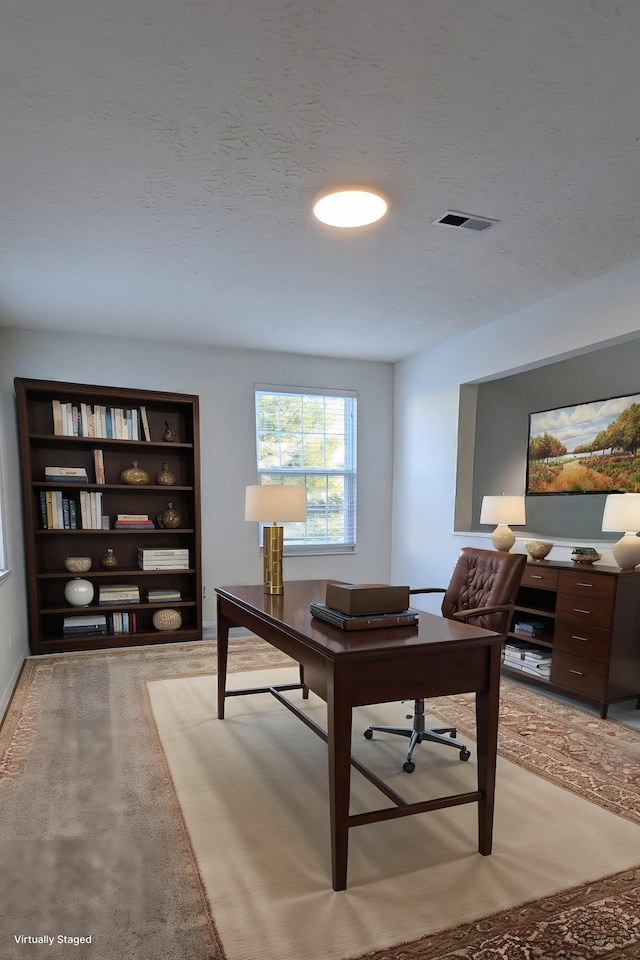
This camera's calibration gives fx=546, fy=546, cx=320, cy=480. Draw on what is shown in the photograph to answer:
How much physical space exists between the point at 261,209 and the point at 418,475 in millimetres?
3344

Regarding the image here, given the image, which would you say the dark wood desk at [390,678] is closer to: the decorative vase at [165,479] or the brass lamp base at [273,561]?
the brass lamp base at [273,561]

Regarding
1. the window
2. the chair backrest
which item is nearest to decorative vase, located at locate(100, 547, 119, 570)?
the window

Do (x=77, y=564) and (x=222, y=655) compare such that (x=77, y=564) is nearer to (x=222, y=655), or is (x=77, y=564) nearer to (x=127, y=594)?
(x=127, y=594)

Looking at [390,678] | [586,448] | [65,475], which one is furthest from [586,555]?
[65,475]

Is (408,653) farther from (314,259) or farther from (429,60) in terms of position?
(314,259)

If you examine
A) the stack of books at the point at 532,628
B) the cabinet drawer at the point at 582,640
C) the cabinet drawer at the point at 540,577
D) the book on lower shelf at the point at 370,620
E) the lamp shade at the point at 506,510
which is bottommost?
the stack of books at the point at 532,628

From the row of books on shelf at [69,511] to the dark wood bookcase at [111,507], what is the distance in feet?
0.06

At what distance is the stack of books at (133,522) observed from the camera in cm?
466

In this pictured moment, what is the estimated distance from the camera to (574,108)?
193 centimetres

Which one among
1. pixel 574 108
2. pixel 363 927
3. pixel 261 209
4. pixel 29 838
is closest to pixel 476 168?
pixel 574 108

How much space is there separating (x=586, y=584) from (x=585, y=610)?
156 mm

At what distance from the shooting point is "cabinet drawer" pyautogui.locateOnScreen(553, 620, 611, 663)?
3.17m

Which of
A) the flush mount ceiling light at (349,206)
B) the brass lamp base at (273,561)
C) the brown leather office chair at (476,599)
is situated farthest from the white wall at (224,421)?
the flush mount ceiling light at (349,206)

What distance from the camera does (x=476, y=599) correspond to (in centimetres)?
295
